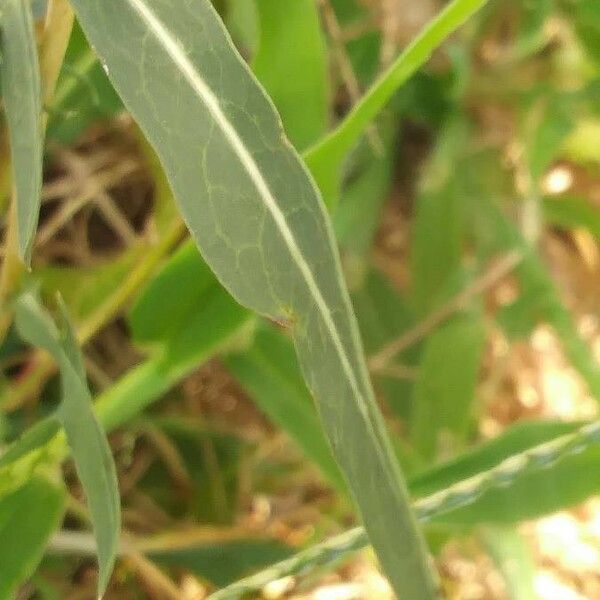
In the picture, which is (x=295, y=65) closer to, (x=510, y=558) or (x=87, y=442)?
(x=87, y=442)

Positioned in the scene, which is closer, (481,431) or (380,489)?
(380,489)

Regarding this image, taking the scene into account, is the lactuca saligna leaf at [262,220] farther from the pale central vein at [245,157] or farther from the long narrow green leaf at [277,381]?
the long narrow green leaf at [277,381]

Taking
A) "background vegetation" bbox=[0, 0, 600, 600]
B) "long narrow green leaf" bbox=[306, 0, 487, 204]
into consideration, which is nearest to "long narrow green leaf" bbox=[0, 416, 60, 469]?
"background vegetation" bbox=[0, 0, 600, 600]

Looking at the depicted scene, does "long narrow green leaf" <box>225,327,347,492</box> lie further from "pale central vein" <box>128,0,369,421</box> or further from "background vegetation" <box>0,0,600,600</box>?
"pale central vein" <box>128,0,369,421</box>

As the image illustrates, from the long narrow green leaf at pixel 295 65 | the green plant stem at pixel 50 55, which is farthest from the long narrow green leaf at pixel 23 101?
the long narrow green leaf at pixel 295 65

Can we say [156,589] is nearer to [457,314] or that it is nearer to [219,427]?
[219,427]

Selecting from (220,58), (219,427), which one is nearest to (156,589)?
(219,427)
